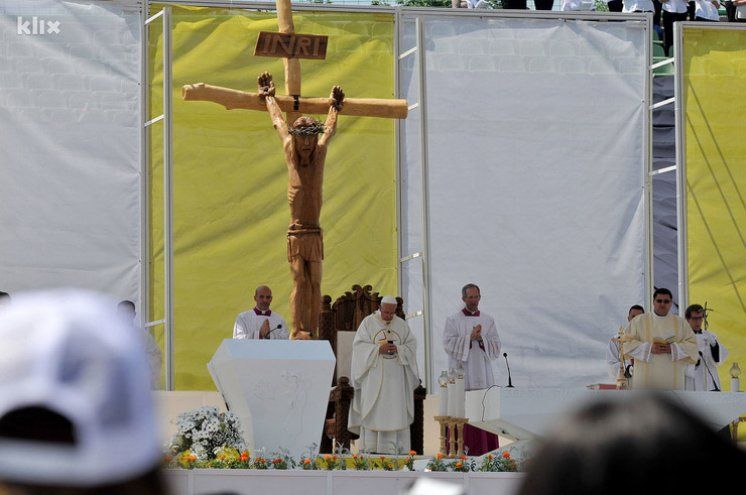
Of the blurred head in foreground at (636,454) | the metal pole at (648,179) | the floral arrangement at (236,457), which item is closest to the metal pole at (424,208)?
the metal pole at (648,179)

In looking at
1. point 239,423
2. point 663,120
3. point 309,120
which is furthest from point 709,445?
point 663,120

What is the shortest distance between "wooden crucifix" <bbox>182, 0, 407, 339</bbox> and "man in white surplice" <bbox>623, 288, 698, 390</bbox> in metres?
2.70

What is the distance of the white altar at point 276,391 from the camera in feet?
35.7

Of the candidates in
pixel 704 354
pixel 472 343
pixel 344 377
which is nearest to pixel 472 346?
pixel 472 343

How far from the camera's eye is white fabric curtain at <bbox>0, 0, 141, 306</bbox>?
15359 mm

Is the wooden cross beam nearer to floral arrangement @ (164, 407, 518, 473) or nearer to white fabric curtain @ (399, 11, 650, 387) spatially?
white fabric curtain @ (399, 11, 650, 387)

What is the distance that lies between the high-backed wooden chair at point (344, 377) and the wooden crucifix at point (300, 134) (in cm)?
23

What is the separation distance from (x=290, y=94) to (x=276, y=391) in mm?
3302

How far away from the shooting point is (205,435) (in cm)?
1020

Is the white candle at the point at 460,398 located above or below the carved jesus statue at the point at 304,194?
below

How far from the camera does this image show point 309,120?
12953 millimetres

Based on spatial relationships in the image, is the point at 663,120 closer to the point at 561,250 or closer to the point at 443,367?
the point at 561,250

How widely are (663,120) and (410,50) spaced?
3.94 meters

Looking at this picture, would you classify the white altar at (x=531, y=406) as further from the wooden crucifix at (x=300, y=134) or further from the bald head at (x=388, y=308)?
the wooden crucifix at (x=300, y=134)
